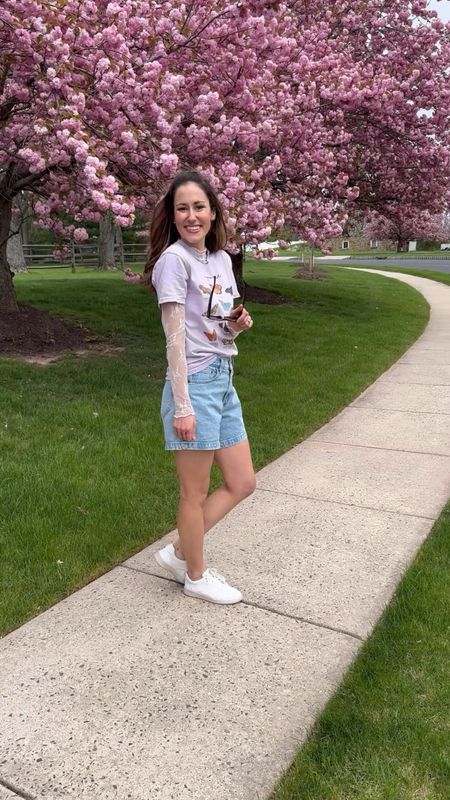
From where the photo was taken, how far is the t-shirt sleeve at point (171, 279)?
2.61 metres

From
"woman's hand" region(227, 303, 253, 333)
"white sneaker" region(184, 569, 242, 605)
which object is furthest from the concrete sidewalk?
"woman's hand" region(227, 303, 253, 333)

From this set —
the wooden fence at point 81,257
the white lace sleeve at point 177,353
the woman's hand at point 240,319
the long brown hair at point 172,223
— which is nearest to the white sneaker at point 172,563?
the white lace sleeve at point 177,353

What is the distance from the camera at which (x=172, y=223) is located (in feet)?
9.34

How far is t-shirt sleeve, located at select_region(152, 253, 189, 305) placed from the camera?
261 centimetres

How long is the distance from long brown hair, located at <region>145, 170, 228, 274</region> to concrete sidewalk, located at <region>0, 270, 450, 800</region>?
1552 millimetres

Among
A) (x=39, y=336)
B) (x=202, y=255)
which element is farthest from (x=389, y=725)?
(x=39, y=336)

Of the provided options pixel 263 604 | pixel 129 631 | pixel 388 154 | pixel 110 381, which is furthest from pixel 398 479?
pixel 388 154

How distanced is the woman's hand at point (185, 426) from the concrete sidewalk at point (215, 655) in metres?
0.85

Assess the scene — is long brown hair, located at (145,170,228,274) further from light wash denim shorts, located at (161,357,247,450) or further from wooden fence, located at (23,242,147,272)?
wooden fence, located at (23,242,147,272)

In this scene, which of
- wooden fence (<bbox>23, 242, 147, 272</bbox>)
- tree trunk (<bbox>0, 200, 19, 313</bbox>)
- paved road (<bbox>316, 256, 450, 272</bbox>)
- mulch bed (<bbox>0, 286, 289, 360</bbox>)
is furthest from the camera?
paved road (<bbox>316, 256, 450, 272</bbox>)

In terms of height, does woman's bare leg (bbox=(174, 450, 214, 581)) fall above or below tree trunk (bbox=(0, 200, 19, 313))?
below

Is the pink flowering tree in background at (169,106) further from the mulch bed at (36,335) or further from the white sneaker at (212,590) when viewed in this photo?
the white sneaker at (212,590)

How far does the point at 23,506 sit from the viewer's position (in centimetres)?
387

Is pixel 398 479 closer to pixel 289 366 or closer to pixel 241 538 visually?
pixel 241 538
